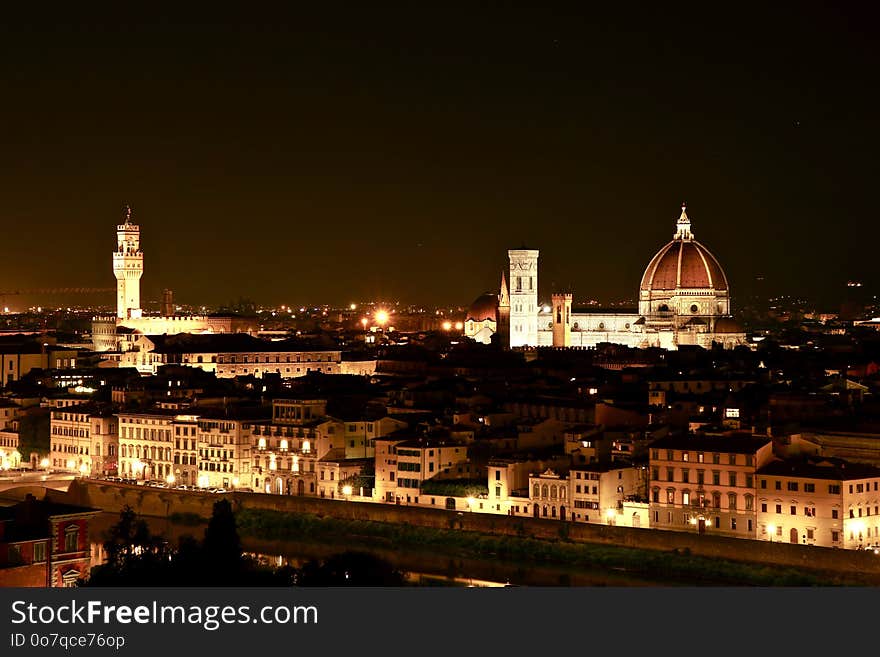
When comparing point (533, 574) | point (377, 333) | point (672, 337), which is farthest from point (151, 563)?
point (377, 333)

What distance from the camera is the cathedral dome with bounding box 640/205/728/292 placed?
58.7m

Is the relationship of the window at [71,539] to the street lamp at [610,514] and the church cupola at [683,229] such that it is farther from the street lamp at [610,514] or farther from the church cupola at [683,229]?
the church cupola at [683,229]

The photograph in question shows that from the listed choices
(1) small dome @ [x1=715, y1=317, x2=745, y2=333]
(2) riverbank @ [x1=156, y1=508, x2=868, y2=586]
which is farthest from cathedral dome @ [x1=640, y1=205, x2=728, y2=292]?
(2) riverbank @ [x1=156, y1=508, x2=868, y2=586]

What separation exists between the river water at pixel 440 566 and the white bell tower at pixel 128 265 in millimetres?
31831

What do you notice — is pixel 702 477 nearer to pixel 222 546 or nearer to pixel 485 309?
pixel 222 546

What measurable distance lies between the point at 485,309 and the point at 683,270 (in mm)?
9136

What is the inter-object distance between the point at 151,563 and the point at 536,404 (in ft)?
49.0

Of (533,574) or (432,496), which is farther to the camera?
(432,496)

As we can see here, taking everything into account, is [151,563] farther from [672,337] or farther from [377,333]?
[377,333]

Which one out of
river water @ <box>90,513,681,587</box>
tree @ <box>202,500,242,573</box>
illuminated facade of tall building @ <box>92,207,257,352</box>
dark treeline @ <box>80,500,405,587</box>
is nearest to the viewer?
dark treeline @ <box>80,500,405,587</box>

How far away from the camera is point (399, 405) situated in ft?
111

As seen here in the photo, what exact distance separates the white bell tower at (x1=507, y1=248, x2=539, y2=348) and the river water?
113 feet

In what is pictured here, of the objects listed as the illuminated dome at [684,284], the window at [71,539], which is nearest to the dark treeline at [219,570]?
the window at [71,539]

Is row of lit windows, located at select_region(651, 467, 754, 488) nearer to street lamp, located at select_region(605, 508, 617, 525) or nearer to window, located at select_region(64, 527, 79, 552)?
street lamp, located at select_region(605, 508, 617, 525)
